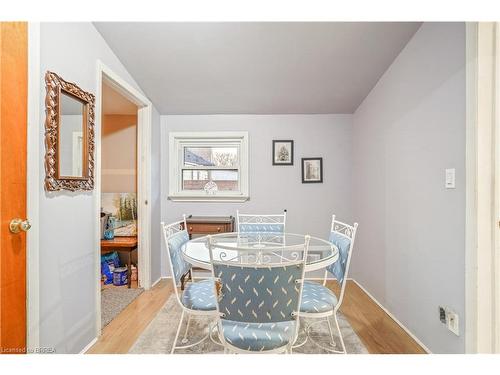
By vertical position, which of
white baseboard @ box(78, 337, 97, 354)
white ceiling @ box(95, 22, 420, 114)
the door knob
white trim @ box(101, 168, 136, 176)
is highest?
white ceiling @ box(95, 22, 420, 114)

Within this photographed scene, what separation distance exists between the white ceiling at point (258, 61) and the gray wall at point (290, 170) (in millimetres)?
195

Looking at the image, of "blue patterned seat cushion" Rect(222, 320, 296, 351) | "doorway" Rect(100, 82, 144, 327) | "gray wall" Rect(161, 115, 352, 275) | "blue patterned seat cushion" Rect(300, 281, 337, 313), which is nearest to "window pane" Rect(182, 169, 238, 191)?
"gray wall" Rect(161, 115, 352, 275)

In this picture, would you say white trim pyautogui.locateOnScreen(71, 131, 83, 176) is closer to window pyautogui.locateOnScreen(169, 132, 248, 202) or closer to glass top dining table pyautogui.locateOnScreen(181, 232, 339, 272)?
glass top dining table pyautogui.locateOnScreen(181, 232, 339, 272)

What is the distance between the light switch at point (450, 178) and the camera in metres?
1.51

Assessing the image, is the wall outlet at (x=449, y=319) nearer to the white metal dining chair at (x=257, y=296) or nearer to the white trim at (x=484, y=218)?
the white trim at (x=484, y=218)

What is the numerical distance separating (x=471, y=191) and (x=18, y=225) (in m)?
2.45

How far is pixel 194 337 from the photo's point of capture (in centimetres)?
192

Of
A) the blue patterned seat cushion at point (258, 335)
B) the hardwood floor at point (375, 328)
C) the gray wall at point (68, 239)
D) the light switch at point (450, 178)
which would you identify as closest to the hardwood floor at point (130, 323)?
the gray wall at point (68, 239)

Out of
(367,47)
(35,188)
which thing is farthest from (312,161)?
(35,188)

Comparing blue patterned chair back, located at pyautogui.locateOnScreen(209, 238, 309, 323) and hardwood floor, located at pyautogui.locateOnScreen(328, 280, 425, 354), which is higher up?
blue patterned chair back, located at pyautogui.locateOnScreen(209, 238, 309, 323)

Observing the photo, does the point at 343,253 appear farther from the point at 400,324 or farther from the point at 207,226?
the point at 207,226

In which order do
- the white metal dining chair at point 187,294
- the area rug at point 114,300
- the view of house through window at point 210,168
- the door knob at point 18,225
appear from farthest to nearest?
1. the view of house through window at point 210,168
2. the area rug at point 114,300
3. the white metal dining chair at point 187,294
4. the door knob at point 18,225

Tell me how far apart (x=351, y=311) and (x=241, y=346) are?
5.40 ft

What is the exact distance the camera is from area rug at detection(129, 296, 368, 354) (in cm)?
175
